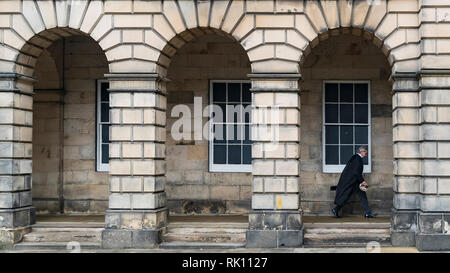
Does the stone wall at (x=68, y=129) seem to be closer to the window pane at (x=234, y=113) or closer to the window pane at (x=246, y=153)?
the window pane at (x=234, y=113)

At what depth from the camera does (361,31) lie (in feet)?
38.6

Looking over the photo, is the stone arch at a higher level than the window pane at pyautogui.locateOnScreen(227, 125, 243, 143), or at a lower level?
higher

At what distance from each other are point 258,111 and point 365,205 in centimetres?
338

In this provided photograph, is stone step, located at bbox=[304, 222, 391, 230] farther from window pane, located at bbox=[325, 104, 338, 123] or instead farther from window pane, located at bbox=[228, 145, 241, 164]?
window pane, located at bbox=[325, 104, 338, 123]

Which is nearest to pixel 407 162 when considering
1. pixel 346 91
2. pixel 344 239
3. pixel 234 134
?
pixel 344 239

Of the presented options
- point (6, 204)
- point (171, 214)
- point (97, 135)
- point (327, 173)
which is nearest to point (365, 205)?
point (327, 173)

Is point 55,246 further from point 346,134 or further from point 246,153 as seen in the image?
point 346,134

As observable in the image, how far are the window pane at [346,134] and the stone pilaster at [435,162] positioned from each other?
9.68 feet

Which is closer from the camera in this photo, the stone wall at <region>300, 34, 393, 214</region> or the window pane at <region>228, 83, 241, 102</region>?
the stone wall at <region>300, 34, 393, 214</region>

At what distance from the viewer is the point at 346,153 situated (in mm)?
14102

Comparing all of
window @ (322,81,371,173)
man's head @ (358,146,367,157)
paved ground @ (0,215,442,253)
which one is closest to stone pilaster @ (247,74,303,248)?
paved ground @ (0,215,442,253)

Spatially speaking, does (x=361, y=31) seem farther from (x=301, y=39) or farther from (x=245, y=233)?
(x=245, y=233)

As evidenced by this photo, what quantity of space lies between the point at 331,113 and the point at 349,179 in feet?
5.91

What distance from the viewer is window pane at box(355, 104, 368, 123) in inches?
556
